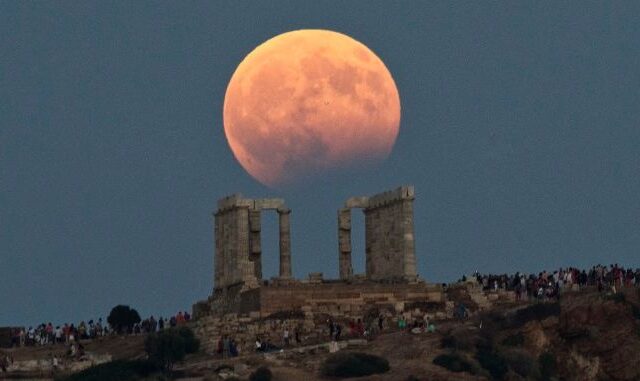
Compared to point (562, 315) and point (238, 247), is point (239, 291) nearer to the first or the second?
point (238, 247)

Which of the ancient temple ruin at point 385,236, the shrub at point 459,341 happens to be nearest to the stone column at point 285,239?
the ancient temple ruin at point 385,236

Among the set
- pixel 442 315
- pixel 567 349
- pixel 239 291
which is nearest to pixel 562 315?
pixel 567 349

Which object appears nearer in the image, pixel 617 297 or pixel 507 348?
pixel 507 348

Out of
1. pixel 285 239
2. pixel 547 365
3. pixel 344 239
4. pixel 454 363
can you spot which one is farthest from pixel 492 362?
pixel 344 239

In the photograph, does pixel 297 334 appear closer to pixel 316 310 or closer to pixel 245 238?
pixel 316 310

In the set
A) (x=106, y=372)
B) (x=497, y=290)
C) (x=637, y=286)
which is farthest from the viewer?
(x=497, y=290)

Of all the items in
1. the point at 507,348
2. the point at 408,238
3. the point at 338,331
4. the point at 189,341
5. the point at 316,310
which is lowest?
the point at 507,348
